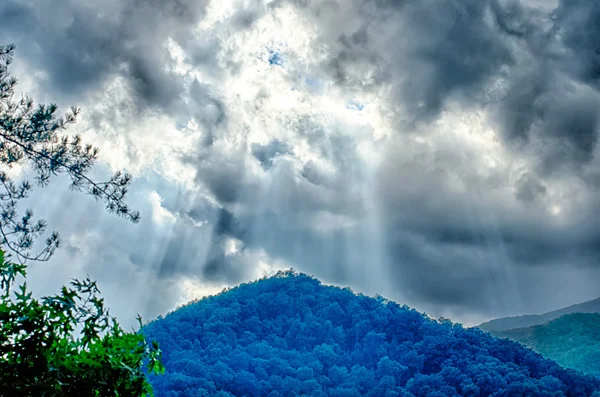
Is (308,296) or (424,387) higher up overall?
(308,296)

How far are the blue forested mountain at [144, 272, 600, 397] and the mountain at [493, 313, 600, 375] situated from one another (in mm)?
18542

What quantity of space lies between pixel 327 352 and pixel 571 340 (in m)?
37.7

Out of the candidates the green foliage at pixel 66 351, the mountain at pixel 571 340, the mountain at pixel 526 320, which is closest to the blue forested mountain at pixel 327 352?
the mountain at pixel 571 340

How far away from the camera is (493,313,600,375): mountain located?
199 feet

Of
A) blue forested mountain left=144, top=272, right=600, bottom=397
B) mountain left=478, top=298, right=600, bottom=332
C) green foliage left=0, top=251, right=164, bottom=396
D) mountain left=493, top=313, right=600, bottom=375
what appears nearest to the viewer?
green foliage left=0, top=251, right=164, bottom=396

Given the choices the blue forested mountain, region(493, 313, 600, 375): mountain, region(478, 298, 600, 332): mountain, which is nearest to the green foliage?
the blue forested mountain

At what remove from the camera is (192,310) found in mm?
56875

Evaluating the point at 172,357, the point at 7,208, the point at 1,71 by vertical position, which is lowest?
the point at 7,208

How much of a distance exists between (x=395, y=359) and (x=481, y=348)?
767 cm

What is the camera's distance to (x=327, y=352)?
157 feet

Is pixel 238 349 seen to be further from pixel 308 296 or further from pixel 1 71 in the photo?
pixel 1 71

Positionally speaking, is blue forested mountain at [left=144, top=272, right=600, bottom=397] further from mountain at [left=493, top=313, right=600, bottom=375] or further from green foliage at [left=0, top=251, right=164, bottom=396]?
green foliage at [left=0, top=251, right=164, bottom=396]

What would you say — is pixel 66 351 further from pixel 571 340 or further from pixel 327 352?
pixel 571 340

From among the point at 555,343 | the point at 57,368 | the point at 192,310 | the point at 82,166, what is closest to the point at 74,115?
the point at 82,166
